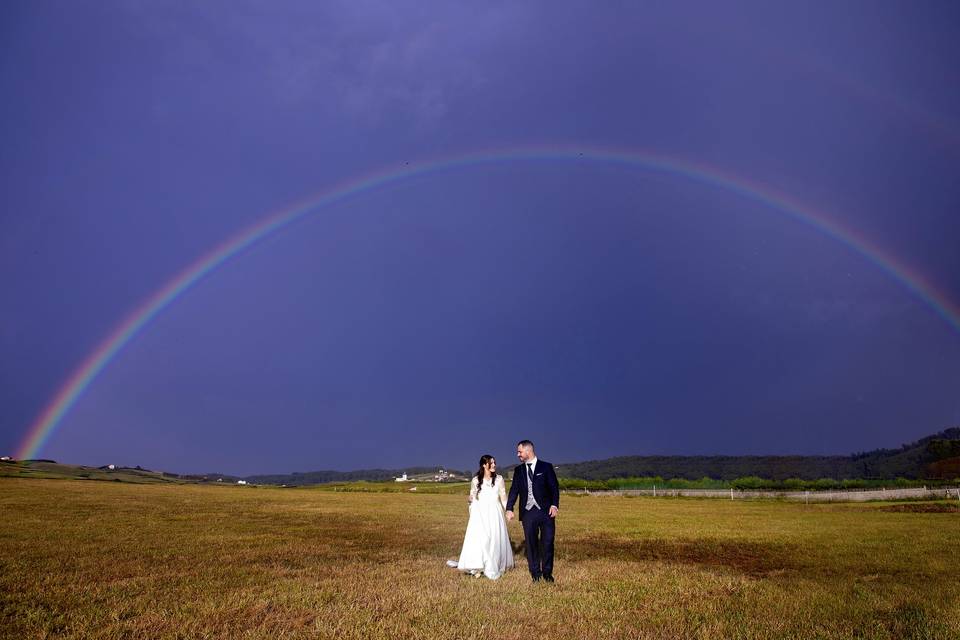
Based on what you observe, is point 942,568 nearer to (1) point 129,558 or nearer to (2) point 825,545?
(2) point 825,545

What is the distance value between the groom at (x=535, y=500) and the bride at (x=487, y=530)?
18.4 inches

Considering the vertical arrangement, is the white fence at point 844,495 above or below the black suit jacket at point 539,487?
below

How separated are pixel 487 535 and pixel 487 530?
0.38 ft

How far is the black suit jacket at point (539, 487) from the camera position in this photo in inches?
516

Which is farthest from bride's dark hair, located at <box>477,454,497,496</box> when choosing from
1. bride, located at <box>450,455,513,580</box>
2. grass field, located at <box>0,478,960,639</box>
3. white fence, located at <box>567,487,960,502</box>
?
white fence, located at <box>567,487,960,502</box>

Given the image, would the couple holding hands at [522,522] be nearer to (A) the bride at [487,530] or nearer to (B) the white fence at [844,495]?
(A) the bride at [487,530]

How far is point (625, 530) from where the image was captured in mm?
25453

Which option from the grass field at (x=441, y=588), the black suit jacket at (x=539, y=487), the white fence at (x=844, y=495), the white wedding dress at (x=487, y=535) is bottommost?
the white fence at (x=844, y=495)

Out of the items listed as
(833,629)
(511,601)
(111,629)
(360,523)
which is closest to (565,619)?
(511,601)

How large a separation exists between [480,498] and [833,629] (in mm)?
7326

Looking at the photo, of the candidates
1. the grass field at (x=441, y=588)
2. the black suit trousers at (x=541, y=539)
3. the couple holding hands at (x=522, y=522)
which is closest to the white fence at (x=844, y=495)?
the grass field at (x=441, y=588)

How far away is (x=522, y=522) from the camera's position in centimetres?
1313

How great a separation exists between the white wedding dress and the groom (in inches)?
18.4

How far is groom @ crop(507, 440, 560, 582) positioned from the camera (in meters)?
12.8
